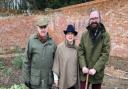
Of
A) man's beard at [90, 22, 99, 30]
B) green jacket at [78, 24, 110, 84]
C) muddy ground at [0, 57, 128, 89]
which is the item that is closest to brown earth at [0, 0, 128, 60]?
muddy ground at [0, 57, 128, 89]

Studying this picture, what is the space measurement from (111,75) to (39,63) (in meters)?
5.65

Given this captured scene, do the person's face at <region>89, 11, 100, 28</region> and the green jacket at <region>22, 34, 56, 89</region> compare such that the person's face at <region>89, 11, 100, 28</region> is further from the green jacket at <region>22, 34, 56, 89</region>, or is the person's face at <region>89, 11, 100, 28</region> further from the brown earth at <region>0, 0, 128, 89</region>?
the brown earth at <region>0, 0, 128, 89</region>

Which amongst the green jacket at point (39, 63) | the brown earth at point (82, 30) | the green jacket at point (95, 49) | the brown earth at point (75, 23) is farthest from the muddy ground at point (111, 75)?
the green jacket at point (95, 49)

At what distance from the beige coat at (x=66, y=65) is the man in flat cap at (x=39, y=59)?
0.10 meters

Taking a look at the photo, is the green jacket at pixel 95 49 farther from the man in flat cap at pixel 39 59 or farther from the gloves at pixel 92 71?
the man in flat cap at pixel 39 59

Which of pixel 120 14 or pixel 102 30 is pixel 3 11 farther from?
pixel 102 30

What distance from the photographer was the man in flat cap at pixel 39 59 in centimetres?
750

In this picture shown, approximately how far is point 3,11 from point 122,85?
6831mm

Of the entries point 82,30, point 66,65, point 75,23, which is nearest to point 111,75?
point 82,30

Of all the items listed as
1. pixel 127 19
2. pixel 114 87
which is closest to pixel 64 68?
pixel 114 87

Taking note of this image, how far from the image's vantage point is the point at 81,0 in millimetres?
18250

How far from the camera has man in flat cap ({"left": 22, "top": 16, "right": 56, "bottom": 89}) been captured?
7504mm

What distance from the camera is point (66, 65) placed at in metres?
7.66

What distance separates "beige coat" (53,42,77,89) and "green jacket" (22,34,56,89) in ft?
0.32
